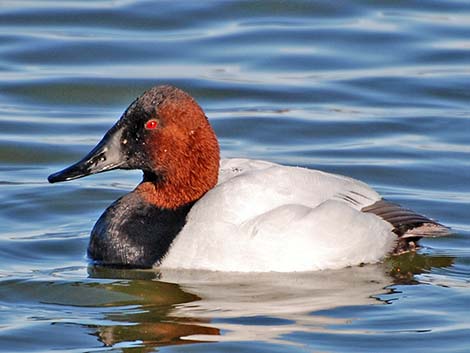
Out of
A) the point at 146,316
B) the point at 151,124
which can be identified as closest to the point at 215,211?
the point at 151,124

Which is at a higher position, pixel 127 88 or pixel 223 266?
pixel 127 88

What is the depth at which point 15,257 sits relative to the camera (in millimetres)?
9188

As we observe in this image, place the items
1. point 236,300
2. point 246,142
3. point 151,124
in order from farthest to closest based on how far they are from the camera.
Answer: point 246,142 < point 151,124 < point 236,300

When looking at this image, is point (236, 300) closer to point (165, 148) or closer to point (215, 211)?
point (215, 211)

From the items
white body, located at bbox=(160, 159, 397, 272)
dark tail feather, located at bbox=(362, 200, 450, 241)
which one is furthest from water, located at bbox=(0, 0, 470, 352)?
dark tail feather, located at bbox=(362, 200, 450, 241)

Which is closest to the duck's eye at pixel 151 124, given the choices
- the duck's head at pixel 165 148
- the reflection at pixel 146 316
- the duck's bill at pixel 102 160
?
the duck's head at pixel 165 148

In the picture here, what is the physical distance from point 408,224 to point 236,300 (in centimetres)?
164

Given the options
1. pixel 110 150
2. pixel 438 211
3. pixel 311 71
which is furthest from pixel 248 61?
pixel 110 150

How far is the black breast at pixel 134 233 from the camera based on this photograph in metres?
8.77

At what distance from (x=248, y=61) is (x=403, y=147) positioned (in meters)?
2.99

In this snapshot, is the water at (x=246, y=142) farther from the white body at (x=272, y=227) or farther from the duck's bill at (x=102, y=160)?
the duck's bill at (x=102, y=160)

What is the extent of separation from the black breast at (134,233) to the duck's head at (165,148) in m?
0.12

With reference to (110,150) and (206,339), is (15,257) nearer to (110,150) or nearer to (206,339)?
(110,150)

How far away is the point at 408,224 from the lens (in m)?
9.17
